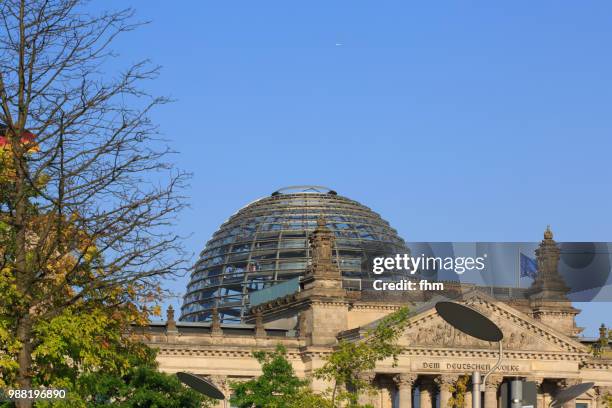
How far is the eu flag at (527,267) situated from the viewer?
13188cm

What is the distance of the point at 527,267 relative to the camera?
132625mm

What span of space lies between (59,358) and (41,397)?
275 cm

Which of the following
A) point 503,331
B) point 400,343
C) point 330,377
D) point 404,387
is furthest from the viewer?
point 503,331

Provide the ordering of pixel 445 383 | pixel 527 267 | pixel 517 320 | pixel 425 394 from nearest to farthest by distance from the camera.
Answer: pixel 445 383
pixel 517 320
pixel 425 394
pixel 527 267

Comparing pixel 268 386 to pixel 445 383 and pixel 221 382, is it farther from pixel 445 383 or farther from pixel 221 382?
pixel 445 383

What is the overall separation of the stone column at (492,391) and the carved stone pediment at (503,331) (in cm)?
252

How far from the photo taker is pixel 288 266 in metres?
146

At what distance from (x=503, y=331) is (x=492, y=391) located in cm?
492

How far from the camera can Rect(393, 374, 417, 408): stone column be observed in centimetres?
11538

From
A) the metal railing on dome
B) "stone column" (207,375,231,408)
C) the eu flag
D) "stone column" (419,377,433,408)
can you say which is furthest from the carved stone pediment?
"stone column" (207,375,231,408)

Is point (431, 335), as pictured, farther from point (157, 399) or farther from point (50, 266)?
point (50, 266)

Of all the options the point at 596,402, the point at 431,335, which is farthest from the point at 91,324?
the point at 596,402

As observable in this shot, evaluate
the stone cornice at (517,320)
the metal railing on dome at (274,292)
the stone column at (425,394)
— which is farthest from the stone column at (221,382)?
the stone column at (425,394)

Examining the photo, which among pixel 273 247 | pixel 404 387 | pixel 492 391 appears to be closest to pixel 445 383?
pixel 404 387
